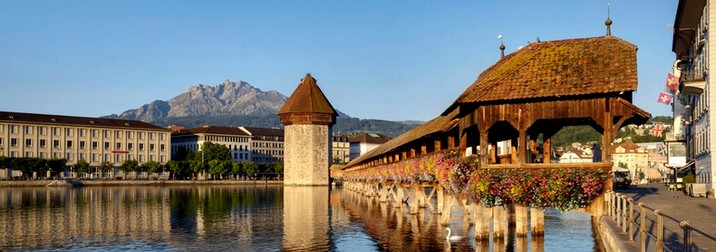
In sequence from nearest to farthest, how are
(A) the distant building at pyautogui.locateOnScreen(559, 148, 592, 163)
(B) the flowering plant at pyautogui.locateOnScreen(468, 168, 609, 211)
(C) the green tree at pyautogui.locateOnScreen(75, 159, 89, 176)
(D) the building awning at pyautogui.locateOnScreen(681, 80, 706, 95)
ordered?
(B) the flowering plant at pyautogui.locateOnScreen(468, 168, 609, 211) → (D) the building awning at pyautogui.locateOnScreen(681, 80, 706, 95) → (A) the distant building at pyautogui.locateOnScreen(559, 148, 592, 163) → (C) the green tree at pyautogui.locateOnScreen(75, 159, 89, 176)

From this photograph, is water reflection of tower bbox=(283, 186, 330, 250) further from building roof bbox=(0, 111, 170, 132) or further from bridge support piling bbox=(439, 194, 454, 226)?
building roof bbox=(0, 111, 170, 132)

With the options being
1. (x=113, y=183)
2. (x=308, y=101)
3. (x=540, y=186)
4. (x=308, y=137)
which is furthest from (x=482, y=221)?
(x=113, y=183)

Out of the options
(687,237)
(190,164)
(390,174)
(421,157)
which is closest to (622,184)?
(390,174)

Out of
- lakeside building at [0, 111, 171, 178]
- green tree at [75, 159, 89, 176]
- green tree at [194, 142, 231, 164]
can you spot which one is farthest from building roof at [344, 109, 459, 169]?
green tree at [194, 142, 231, 164]

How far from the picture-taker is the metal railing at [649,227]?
9.96 metres

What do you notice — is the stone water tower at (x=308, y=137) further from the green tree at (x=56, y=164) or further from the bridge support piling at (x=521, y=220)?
the bridge support piling at (x=521, y=220)

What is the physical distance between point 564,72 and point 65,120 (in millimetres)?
147135

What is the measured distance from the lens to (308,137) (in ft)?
438

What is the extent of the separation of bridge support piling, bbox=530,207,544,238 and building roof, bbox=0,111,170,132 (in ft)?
447

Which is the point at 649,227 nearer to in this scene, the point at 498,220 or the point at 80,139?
the point at 498,220

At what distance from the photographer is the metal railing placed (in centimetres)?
996

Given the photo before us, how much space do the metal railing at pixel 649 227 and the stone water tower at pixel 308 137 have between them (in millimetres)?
111828

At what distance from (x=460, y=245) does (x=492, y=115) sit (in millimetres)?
6446

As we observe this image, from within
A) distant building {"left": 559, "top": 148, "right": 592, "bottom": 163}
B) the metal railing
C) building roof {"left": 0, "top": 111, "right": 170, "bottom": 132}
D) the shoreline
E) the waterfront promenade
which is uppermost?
building roof {"left": 0, "top": 111, "right": 170, "bottom": 132}
